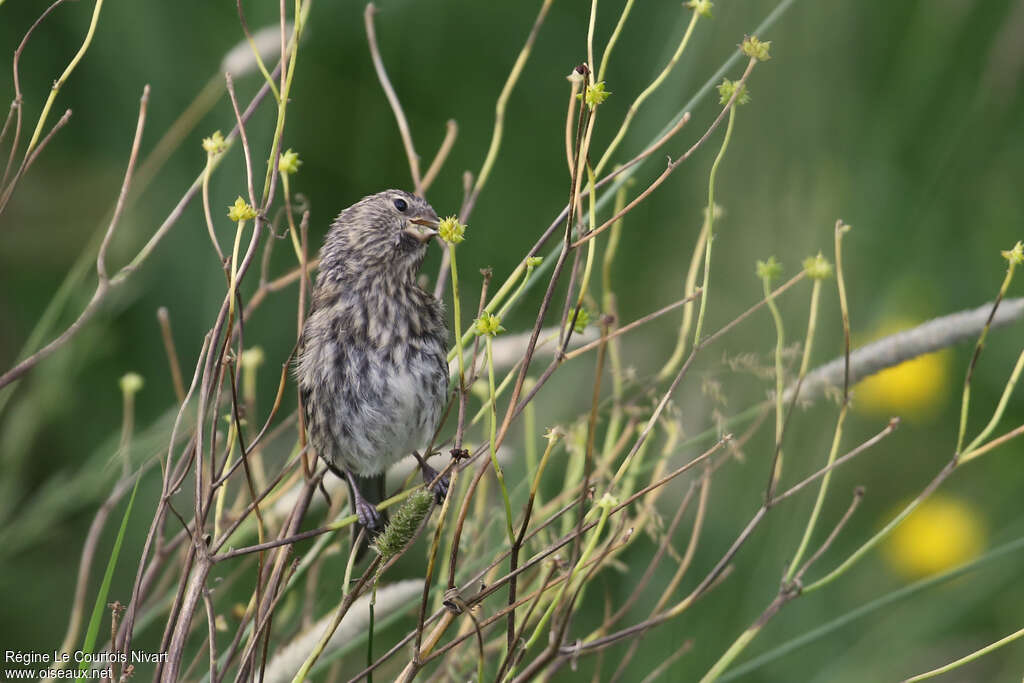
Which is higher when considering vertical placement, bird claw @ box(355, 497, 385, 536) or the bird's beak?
the bird's beak

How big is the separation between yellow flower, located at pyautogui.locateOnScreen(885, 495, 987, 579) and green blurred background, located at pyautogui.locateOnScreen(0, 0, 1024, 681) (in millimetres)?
29

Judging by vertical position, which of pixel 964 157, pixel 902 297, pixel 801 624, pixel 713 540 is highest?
pixel 964 157

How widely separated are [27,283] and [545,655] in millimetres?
2923

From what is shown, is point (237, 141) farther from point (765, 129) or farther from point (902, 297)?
point (902, 297)

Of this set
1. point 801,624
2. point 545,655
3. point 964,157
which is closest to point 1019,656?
point 801,624

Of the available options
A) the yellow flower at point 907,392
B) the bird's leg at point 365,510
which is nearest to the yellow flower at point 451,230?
the bird's leg at point 365,510

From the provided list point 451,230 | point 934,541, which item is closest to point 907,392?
point 934,541

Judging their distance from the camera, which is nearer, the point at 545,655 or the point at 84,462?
the point at 545,655

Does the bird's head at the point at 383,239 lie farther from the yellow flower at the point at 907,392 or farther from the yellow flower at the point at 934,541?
the yellow flower at the point at 934,541

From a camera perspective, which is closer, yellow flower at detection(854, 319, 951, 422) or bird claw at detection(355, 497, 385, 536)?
bird claw at detection(355, 497, 385, 536)

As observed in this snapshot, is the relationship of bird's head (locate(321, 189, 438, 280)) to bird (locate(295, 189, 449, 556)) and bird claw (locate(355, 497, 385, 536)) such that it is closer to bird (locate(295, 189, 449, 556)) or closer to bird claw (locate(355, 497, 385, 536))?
bird (locate(295, 189, 449, 556))

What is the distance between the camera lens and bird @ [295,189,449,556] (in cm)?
234

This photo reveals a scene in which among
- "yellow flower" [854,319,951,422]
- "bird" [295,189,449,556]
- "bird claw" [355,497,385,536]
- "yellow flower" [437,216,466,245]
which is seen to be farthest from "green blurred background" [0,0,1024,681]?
"yellow flower" [437,216,466,245]

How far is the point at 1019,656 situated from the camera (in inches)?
120
